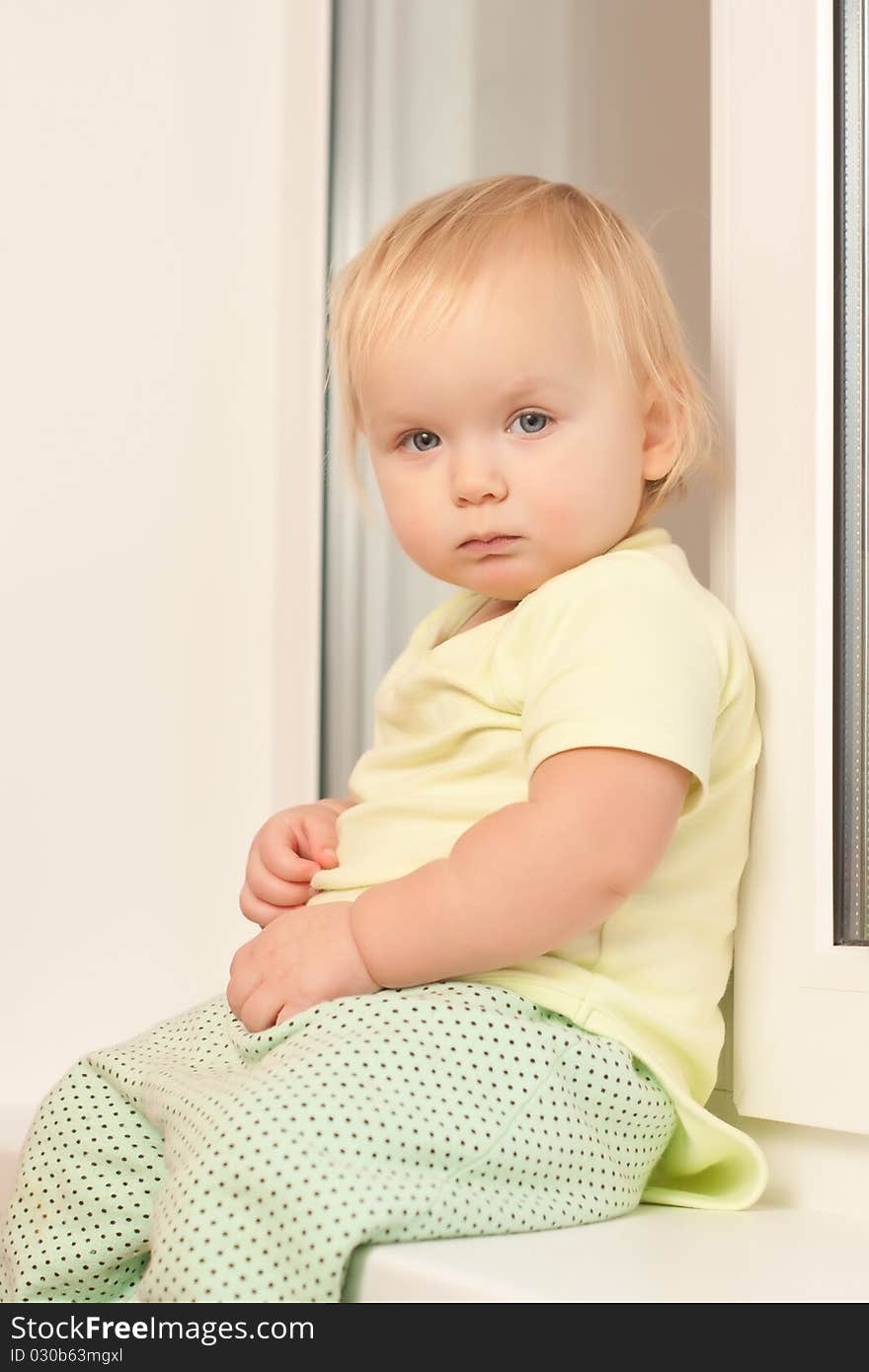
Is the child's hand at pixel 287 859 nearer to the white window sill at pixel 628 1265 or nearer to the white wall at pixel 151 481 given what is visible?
the white window sill at pixel 628 1265

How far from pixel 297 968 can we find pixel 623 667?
0.25m

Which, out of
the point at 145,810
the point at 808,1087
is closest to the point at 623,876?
the point at 808,1087

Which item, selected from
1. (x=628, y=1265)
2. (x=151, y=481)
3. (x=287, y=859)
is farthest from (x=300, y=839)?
(x=151, y=481)

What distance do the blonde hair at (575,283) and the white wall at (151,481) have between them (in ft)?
2.27

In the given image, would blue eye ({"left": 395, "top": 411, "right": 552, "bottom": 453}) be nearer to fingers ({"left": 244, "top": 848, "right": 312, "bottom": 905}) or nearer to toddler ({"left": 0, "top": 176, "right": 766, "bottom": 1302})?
toddler ({"left": 0, "top": 176, "right": 766, "bottom": 1302})

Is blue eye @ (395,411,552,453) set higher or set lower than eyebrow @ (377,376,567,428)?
lower

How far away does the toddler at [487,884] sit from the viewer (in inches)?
28.9

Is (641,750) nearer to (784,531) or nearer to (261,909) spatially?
(784,531)

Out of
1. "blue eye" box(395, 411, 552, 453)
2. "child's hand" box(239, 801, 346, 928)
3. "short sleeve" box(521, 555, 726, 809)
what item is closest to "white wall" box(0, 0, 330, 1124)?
"child's hand" box(239, 801, 346, 928)

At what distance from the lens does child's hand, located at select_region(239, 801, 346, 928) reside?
3.35 feet

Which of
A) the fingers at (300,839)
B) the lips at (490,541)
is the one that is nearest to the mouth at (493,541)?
the lips at (490,541)

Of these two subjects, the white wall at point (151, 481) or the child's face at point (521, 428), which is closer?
the child's face at point (521, 428)

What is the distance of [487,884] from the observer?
805 millimetres

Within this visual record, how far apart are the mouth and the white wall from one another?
0.74 meters
